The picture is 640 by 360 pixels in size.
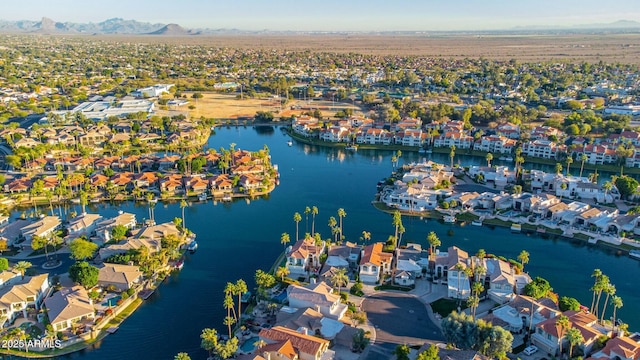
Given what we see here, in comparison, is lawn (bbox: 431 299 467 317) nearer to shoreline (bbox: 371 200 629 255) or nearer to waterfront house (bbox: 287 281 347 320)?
waterfront house (bbox: 287 281 347 320)

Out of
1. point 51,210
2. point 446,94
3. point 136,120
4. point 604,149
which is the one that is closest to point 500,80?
point 446,94

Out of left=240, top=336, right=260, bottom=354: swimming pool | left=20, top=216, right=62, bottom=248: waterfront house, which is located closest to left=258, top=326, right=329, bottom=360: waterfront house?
left=240, top=336, right=260, bottom=354: swimming pool

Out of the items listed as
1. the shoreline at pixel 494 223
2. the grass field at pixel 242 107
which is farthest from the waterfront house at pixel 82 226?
the grass field at pixel 242 107

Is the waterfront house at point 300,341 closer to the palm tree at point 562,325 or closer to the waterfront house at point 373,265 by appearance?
the waterfront house at point 373,265

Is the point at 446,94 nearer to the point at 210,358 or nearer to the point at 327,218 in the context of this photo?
the point at 327,218

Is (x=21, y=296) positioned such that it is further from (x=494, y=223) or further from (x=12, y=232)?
(x=494, y=223)
